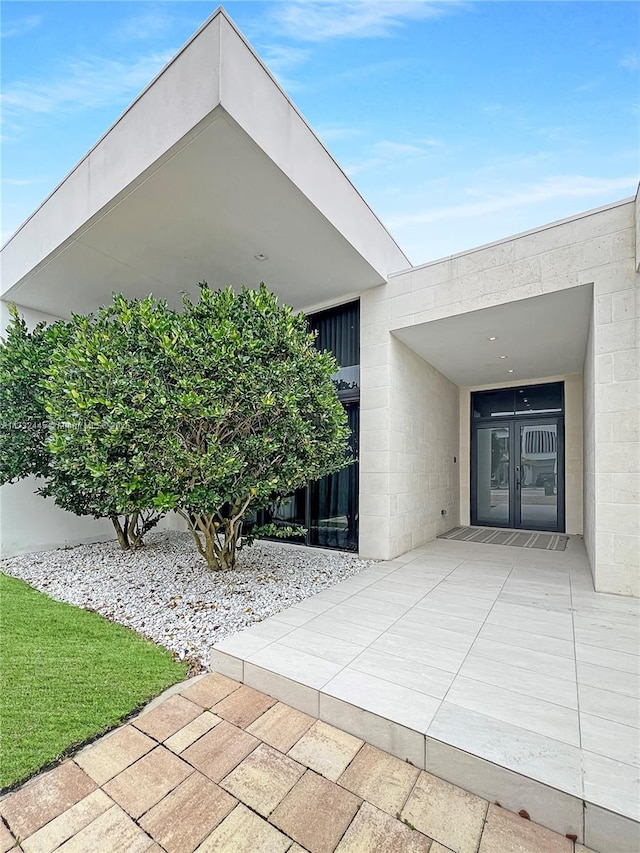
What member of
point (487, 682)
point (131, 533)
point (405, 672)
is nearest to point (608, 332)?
point (487, 682)

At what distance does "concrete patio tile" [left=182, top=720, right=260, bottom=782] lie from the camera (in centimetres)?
177

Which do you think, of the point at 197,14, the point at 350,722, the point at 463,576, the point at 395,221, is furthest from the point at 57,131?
the point at 463,576

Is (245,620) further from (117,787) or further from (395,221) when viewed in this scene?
(395,221)

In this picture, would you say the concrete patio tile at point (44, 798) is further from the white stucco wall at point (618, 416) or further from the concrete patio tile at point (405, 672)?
the white stucco wall at point (618, 416)

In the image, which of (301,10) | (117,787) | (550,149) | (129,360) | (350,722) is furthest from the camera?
(550,149)

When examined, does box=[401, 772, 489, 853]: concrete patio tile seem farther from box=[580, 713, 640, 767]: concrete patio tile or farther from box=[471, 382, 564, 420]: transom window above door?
box=[471, 382, 564, 420]: transom window above door

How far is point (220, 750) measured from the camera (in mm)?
1883

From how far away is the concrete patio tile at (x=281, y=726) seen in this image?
6.40ft

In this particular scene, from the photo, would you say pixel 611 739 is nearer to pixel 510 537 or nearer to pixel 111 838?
pixel 111 838

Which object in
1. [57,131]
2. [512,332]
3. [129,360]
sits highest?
[57,131]

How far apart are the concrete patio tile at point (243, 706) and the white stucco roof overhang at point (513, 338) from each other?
14.3 ft

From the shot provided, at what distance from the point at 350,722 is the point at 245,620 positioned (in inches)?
59.8

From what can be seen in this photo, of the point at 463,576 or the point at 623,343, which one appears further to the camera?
the point at 463,576

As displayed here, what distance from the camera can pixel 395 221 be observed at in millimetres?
7230
